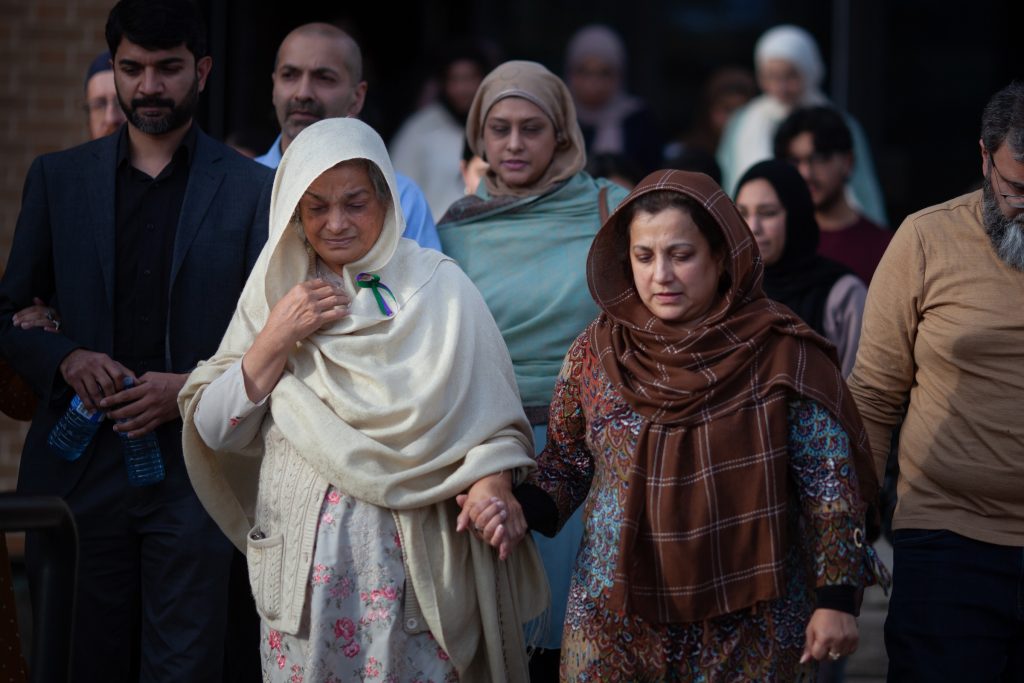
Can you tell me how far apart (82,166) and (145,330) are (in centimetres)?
51

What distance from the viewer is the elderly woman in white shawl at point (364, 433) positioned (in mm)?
3439

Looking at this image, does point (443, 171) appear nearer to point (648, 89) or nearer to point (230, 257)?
point (230, 257)

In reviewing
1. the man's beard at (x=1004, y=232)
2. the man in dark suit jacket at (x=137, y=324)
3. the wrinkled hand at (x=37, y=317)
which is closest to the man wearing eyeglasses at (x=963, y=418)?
the man's beard at (x=1004, y=232)

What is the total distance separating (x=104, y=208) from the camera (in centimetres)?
412

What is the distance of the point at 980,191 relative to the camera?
145 inches

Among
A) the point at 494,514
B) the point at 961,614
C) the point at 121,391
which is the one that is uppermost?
the point at 121,391

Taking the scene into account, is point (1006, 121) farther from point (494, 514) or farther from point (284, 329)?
point (284, 329)

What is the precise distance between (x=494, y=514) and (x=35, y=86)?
3.82m

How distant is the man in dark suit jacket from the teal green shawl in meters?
0.66

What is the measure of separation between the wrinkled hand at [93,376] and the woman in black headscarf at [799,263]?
2.04 meters

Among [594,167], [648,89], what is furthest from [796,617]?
[648,89]

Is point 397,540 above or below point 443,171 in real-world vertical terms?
below

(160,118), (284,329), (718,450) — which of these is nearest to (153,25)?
(160,118)

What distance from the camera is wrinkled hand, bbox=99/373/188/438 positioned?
3959 mm
